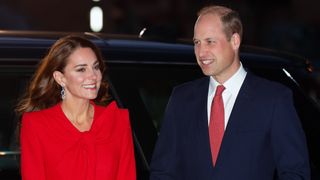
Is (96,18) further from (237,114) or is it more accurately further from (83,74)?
(237,114)

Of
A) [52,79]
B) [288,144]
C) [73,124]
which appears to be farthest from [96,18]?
[288,144]

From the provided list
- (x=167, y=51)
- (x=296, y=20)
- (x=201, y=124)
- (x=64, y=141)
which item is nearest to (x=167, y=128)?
(x=201, y=124)

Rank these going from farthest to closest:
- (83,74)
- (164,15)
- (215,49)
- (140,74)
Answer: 1. (164,15)
2. (140,74)
3. (83,74)
4. (215,49)

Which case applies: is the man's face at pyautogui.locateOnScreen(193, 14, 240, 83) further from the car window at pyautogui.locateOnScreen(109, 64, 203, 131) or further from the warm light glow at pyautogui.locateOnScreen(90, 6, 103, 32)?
the warm light glow at pyautogui.locateOnScreen(90, 6, 103, 32)

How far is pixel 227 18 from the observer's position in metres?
4.08

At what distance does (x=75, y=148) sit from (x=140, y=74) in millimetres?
636

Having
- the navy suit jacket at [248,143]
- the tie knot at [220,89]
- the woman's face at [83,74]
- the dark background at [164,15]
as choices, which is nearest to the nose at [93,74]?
the woman's face at [83,74]

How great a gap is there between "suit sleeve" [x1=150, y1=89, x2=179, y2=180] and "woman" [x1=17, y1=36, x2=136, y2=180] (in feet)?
0.51

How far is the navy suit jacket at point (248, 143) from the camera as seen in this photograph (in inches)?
154

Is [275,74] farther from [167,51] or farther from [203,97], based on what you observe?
[203,97]

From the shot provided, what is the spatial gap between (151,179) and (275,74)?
1051 millimetres

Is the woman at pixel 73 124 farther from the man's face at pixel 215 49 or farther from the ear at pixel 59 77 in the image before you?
the man's face at pixel 215 49

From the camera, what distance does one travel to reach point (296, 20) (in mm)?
25859

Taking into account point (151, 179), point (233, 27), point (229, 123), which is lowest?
point (151, 179)
